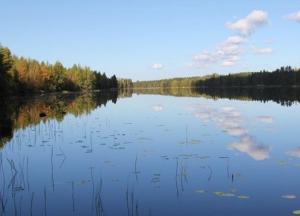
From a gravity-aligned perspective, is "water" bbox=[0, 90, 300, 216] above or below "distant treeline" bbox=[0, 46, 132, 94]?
below

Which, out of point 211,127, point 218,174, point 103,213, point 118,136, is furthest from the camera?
point 211,127

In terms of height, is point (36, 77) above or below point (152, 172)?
above

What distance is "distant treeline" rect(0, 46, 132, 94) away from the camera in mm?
85250

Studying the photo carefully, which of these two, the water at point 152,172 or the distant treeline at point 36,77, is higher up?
the distant treeline at point 36,77

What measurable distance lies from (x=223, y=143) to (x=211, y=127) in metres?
8.87

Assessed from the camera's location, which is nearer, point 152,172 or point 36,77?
point 152,172

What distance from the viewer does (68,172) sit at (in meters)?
18.6

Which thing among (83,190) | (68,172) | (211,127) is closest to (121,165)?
(68,172)

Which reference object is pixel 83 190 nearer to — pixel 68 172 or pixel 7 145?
pixel 68 172

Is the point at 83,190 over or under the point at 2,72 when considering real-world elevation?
under

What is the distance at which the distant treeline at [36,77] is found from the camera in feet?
280

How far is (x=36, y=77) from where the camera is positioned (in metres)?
112

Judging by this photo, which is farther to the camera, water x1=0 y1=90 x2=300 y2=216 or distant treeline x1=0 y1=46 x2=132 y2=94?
distant treeline x1=0 y1=46 x2=132 y2=94

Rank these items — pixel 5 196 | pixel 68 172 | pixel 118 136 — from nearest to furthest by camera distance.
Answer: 1. pixel 5 196
2. pixel 68 172
3. pixel 118 136
